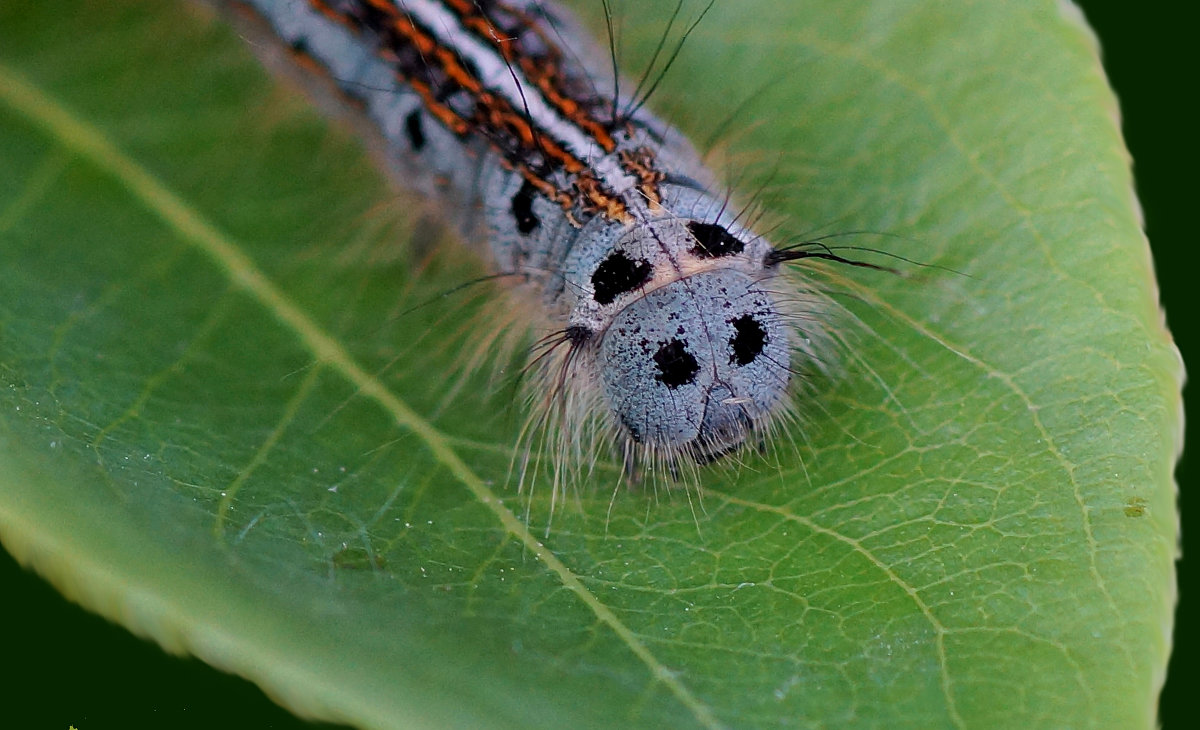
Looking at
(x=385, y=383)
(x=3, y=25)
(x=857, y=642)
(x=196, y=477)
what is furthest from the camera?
(x=3, y=25)

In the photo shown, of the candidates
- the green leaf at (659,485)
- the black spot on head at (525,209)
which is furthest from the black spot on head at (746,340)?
the black spot on head at (525,209)

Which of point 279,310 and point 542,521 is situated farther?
point 279,310

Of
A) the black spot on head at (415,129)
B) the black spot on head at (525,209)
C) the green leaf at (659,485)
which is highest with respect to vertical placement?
the black spot on head at (415,129)

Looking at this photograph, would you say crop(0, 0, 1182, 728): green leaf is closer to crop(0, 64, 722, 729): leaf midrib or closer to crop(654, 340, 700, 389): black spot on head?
crop(0, 64, 722, 729): leaf midrib

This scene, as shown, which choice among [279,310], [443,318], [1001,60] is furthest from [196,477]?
[1001,60]

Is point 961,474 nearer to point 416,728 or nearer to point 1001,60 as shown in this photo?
point 1001,60

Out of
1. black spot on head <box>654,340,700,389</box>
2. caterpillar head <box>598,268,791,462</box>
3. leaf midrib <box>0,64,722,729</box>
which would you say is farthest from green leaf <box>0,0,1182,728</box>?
black spot on head <box>654,340,700,389</box>

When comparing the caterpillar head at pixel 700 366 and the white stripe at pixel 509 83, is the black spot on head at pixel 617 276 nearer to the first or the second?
the caterpillar head at pixel 700 366
